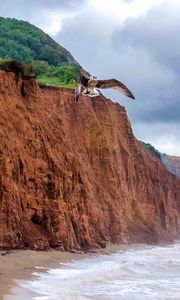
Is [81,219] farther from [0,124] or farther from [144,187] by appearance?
[144,187]

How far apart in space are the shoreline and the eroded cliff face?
38.6 inches

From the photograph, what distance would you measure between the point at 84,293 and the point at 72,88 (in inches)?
1632

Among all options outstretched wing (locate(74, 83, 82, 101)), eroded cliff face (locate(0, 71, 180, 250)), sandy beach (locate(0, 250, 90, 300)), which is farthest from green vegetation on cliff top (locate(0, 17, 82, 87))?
outstretched wing (locate(74, 83, 82, 101))

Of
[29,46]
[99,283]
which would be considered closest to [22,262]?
[99,283]

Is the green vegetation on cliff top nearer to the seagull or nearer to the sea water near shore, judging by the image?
the sea water near shore

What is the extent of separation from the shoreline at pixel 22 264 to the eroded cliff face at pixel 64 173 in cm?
98

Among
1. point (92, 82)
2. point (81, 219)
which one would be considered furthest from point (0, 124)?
point (92, 82)

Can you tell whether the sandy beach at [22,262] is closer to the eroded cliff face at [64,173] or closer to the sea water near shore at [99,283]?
the sea water near shore at [99,283]

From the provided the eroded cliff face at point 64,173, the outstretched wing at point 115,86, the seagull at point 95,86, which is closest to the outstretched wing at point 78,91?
the seagull at point 95,86

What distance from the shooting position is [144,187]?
243 feet

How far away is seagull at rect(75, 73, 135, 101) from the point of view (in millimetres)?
9883

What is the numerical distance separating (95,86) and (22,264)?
14.3 meters

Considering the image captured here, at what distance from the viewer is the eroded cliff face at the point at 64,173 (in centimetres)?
3006

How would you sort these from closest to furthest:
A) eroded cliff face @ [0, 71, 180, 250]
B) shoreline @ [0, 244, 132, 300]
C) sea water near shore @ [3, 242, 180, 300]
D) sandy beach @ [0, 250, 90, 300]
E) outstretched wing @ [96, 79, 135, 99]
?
outstretched wing @ [96, 79, 135, 99], shoreline @ [0, 244, 132, 300], sea water near shore @ [3, 242, 180, 300], sandy beach @ [0, 250, 90, 300], eroded cliff face @ [0, 71, 180, 250]
